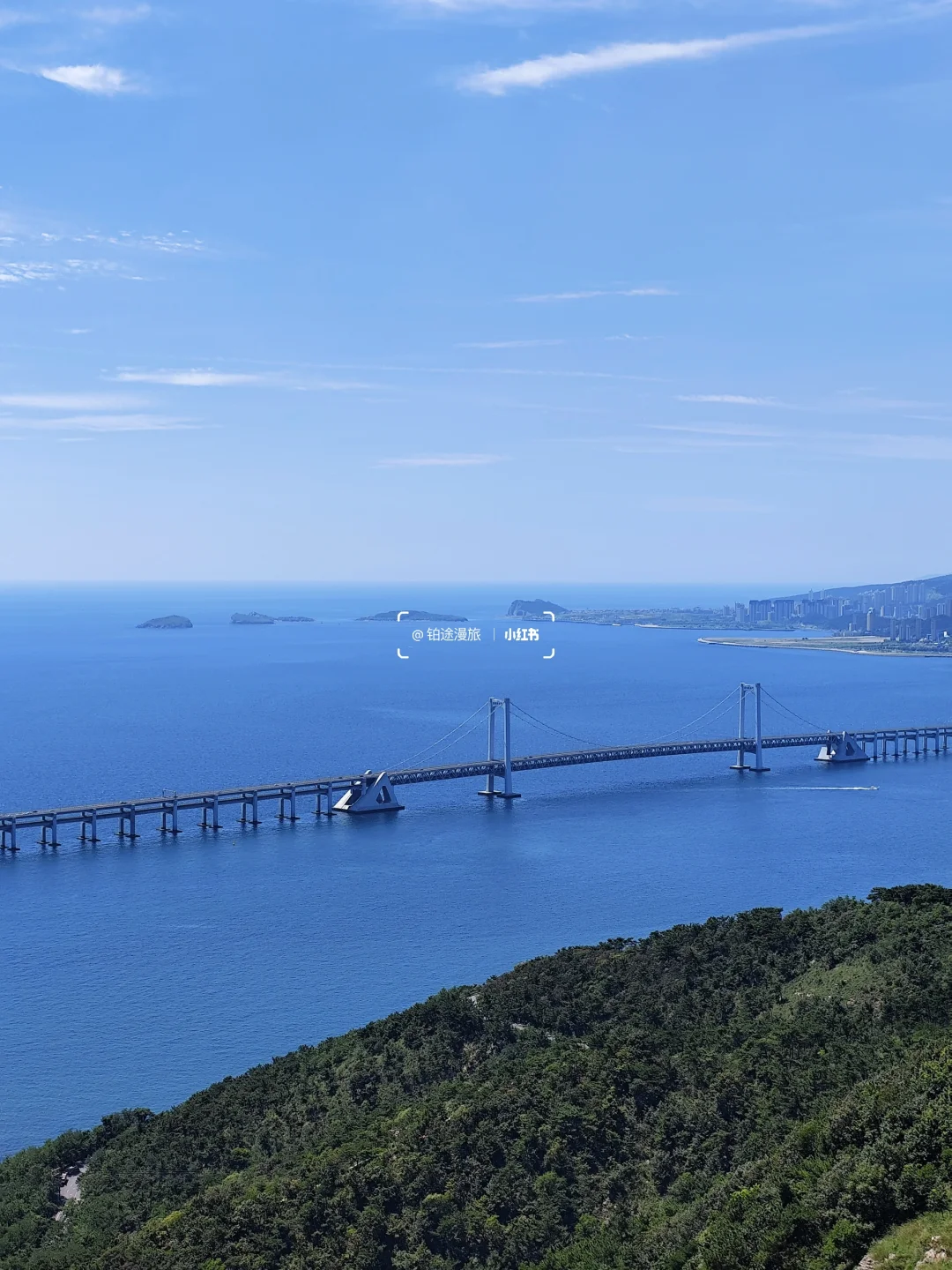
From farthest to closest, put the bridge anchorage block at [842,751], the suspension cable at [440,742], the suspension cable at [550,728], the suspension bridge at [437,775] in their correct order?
the suspension cable at [550,728]
the bridge anchorage block at [842,751]
the suspension cable at [440,742]
the suspension bridge at [437,775]

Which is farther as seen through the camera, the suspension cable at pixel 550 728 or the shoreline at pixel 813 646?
the shoreline at pixel 813 646

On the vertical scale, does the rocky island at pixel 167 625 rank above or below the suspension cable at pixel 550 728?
above

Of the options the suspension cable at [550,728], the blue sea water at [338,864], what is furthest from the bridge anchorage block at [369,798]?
the suspension cable at [550,728]

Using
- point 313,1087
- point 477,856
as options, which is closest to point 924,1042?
point 313,1087

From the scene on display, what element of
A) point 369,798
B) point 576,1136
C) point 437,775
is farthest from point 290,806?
point 576,1136

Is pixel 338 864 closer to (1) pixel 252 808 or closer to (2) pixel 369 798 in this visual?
(1) pixel 252 808

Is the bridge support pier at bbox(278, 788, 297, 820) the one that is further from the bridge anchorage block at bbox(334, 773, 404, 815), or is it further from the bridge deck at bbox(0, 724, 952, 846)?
the bridge anchorage block at bbox(334, 773, 404, 815)

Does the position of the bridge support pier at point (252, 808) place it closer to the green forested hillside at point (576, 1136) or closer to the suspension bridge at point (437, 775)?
the suspension bridge at point (437, 775)
